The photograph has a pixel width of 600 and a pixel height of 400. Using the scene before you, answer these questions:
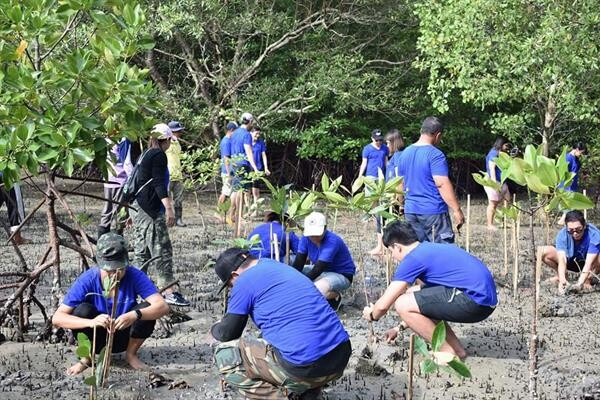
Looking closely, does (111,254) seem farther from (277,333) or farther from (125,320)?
(277,333)

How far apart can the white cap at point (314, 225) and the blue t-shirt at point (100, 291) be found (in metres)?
1.70

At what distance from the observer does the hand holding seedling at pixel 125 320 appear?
5.37 m

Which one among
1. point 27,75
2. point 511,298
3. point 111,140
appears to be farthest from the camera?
point 511,298

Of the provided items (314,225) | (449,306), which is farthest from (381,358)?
(314,225)

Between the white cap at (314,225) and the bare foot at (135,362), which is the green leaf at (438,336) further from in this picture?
the white cap at (314,225)

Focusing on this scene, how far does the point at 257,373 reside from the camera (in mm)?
4820

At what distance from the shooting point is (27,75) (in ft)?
16.4

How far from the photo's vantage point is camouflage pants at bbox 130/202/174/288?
7457 mm

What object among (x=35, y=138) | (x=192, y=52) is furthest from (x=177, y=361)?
(x=192, y=52)

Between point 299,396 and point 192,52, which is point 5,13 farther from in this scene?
A: point 192,52

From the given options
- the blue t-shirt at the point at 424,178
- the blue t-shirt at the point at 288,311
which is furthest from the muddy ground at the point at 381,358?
the blue t-shirt at the point at 288,311

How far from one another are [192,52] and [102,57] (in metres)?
13.3

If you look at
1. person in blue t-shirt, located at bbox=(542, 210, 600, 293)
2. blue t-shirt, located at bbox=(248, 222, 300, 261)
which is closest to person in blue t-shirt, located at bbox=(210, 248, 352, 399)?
blue t-shirt, located at bbox=(248, 222, 300, 261)

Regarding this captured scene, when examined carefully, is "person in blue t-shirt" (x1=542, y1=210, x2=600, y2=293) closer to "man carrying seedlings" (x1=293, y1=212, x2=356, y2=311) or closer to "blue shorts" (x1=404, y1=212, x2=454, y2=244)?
"blue shorts" (x1=404, y1=212, x2=454, y2=244)
